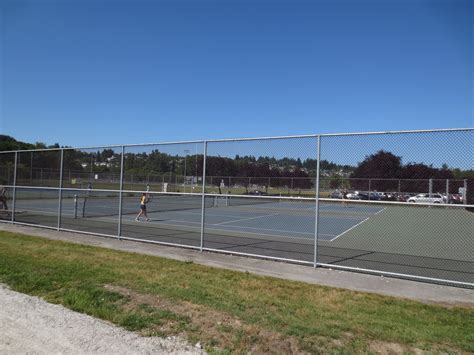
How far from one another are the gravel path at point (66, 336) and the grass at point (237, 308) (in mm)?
233

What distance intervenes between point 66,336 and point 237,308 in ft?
7.54

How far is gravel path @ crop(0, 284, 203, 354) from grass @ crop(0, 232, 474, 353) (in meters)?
0.23

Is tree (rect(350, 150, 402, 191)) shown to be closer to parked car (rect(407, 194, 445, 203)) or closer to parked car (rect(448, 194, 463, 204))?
parked car (rect(407, 194, 445, 203))

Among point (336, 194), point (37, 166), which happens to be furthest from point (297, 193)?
point (37, 166)

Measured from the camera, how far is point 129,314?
582 centimetres

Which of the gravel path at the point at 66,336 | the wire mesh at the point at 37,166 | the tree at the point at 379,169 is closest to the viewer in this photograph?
the gravel path at the point at 66,336

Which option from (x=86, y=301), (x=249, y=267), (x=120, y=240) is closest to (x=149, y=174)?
(x=120, y=240)

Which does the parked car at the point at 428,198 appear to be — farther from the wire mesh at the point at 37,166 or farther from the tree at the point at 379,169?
the wire mesh at the point at 37,166

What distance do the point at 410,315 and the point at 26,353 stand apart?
5.04 m

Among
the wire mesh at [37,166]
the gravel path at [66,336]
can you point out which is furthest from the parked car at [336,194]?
the wire mesh at [37,166]

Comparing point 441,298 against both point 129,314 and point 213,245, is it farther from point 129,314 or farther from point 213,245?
point 213,245

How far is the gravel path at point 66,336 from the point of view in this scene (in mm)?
4691

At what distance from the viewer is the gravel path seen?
4.69m

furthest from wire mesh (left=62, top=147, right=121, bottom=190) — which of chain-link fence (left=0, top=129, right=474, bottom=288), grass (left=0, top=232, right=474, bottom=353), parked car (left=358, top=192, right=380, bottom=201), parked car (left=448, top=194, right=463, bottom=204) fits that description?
parked car (left=448, top=194, right=463, bottom=204)
